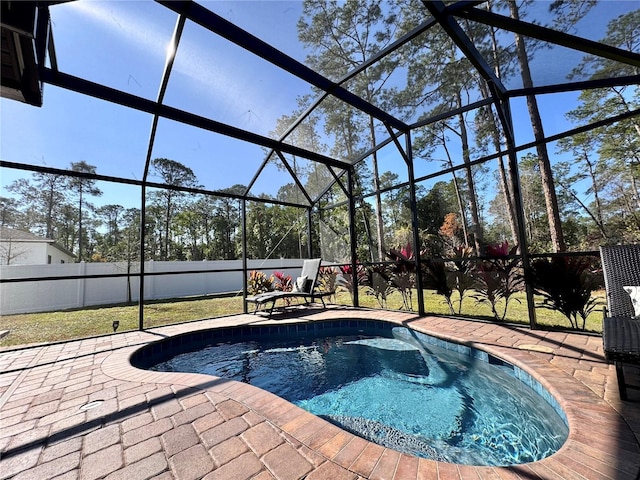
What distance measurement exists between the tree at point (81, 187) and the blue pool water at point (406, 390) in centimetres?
321

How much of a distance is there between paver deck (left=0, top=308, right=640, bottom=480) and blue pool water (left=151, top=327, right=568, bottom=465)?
32 centimetres

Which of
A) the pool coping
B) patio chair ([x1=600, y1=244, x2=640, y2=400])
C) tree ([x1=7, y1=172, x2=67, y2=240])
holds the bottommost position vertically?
the pool coping

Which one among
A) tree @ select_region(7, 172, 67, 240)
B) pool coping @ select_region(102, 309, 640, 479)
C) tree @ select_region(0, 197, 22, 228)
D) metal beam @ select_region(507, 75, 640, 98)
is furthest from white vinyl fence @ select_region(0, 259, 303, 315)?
metal beam @ select_region(507, 75, 640, 98)

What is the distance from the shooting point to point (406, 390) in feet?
9.62

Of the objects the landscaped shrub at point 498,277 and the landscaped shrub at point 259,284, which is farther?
the landscaped shrub at point 259,284

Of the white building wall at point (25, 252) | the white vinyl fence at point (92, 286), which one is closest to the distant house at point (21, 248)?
the white building wall at point (25, 252)

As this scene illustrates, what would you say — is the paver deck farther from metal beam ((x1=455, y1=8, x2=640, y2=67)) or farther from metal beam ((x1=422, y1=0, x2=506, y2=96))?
metal beam ((x1=422, y1=0, x2=506, y2=96))

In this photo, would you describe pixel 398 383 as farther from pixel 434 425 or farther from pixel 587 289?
pixel 587 289

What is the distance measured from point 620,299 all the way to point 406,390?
2.30m

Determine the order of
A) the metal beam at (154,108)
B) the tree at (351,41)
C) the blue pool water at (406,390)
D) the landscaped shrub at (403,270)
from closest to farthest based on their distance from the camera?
1. the blue pool water at (406,390)
2. the metal beam at (154,108)
3. the tree at (351,41)
4. the landscaped shrub at (403,270)

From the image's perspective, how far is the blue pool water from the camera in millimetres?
2027

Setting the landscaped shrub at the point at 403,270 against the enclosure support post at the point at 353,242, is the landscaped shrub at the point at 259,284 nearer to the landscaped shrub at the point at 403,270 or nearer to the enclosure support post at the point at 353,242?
the enclosure support post at the point at 353,242

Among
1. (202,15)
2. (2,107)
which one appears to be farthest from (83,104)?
(202,15)

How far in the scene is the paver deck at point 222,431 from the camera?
53.8 inches
